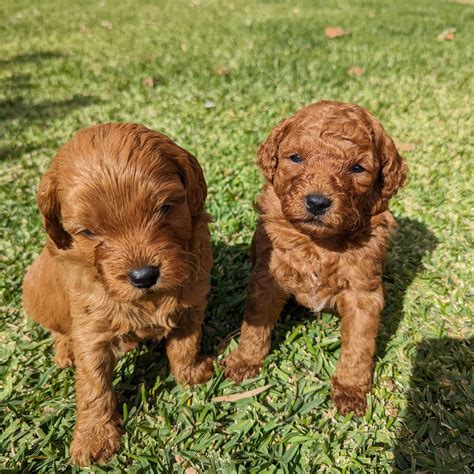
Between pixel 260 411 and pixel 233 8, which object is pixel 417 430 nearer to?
pixel 260 411

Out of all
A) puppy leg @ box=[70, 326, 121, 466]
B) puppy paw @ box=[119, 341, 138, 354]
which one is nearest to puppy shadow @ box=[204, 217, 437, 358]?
puppy paw @ box=[119, 341, 138, 354]

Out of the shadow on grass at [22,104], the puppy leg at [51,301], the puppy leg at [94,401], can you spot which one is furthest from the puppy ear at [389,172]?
the shadow on grass at [22,104]

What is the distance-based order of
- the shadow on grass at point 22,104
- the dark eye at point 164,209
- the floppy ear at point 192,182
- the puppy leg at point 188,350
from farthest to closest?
the shadow on grass at point 22,104
the puppy leg at point 188,350
the floppy ear at point 192,182
the dark eye at point 164,209

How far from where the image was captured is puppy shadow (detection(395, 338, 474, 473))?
118 inches

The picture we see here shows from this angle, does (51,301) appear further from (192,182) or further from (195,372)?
(192,182)

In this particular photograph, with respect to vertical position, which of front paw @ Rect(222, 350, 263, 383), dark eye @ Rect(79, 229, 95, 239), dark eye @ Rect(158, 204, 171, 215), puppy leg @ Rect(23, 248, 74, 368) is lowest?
front paw @ Rect(222, 350, 263, 383)

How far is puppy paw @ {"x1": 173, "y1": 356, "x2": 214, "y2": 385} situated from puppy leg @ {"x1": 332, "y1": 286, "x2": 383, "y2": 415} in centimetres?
100

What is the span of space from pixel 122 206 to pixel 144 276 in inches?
15.0

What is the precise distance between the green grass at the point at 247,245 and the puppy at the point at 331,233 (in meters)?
0.35

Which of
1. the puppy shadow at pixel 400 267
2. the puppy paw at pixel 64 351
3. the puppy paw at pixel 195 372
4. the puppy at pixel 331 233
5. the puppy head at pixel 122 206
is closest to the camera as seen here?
the puppy head at pixel 122 206

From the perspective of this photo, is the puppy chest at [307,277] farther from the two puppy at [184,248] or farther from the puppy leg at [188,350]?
the puppy leg at [188,350]

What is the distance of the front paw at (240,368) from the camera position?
3.59 metres

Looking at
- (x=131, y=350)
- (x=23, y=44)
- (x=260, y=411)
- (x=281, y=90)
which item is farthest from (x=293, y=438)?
(x=23, y=44)

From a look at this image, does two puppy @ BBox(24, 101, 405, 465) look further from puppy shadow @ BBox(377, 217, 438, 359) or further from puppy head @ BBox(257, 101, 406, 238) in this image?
puppy shadow @ BBox(377, 217, 438, 359)
